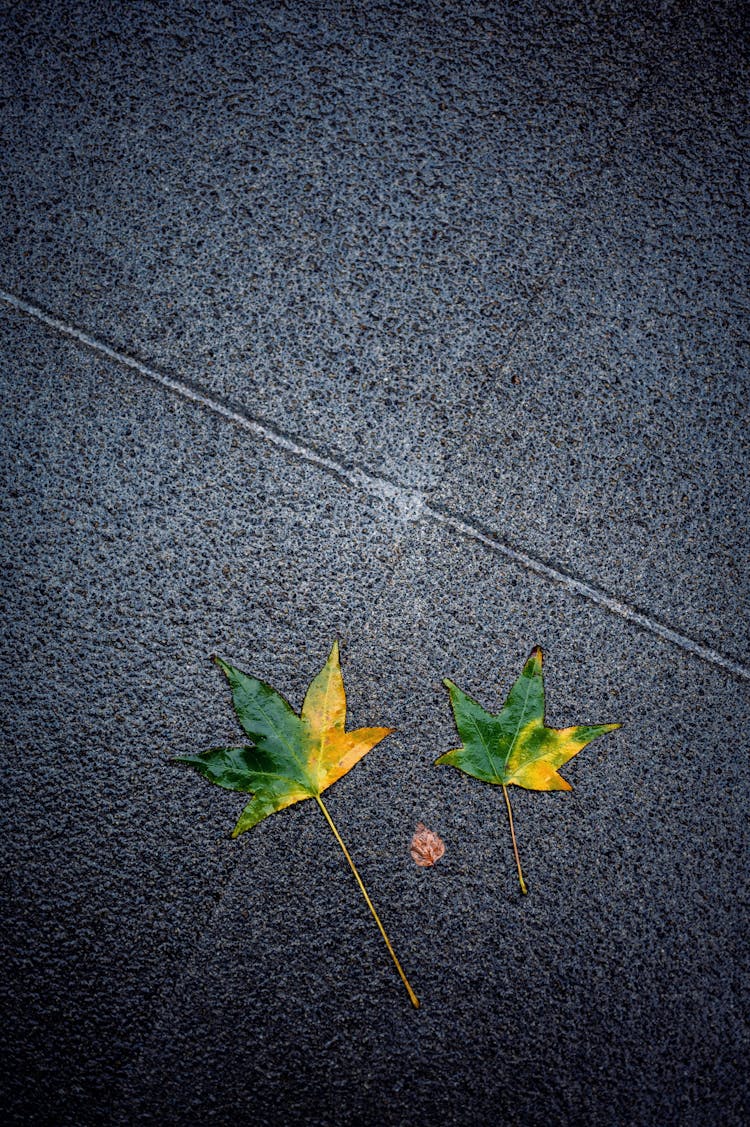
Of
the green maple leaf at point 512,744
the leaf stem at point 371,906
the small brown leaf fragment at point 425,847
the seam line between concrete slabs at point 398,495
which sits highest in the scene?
the seam line between concrete slabs at point 398,495

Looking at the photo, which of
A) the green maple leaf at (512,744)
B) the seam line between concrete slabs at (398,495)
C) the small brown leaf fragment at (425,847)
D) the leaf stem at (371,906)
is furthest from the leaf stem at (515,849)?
the seam line between concrete slabs at (398,495)

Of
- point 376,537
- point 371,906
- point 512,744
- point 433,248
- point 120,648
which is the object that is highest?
point 433,248

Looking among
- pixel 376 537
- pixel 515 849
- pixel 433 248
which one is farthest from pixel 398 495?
pixel 515 849

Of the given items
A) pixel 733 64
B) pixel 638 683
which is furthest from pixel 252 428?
pixel 733 64

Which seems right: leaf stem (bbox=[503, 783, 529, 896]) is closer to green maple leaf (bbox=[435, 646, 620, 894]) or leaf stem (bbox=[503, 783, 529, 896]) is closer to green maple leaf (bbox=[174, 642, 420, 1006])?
green maple leaf (bbox=[435, 646, 620, 894])

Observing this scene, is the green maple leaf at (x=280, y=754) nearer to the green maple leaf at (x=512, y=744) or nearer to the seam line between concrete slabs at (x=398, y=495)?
the green maple leaf at (x=512, y=744)

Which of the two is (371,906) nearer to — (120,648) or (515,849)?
(515,849)

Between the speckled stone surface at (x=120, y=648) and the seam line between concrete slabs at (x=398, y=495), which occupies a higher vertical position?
the seam line between concrete slabs at (x=398, y=495)
